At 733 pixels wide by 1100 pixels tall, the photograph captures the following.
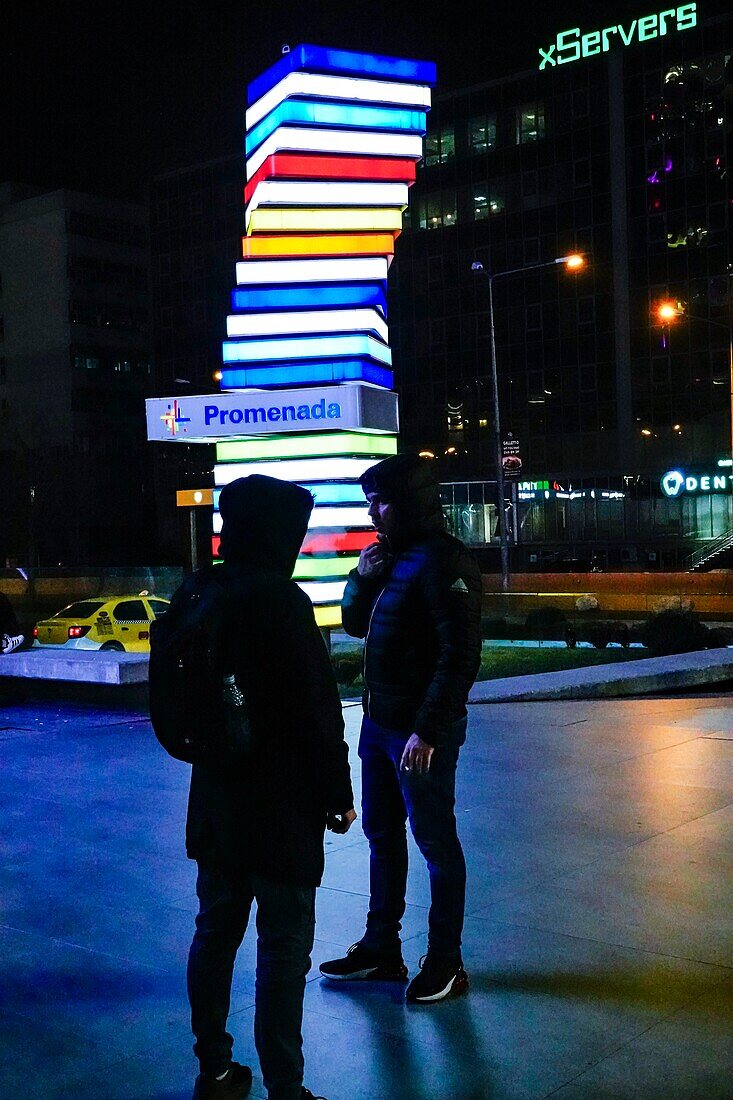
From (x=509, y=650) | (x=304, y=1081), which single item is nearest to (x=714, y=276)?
(x=509, y=650)

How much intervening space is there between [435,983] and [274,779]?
1.48m

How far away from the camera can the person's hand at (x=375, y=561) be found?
460cm

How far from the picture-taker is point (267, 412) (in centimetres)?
1312

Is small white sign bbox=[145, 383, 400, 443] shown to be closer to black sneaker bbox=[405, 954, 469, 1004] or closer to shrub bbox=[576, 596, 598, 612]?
black sneaker bbox=[405, 954, 469, 1004]

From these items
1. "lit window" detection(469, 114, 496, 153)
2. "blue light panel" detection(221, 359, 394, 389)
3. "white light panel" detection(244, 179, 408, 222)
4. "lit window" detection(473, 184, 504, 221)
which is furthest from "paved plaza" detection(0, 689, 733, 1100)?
"lit window" detection(469, 114, 496, 153)

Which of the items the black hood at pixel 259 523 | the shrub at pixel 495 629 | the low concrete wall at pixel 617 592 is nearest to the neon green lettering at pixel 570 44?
the low concrete wall at pixel 617 592

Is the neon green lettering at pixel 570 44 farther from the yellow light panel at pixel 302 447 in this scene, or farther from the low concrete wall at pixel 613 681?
the yellow light panel at pixel 302 447

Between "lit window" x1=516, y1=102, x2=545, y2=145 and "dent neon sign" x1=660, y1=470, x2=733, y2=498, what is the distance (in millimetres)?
18820

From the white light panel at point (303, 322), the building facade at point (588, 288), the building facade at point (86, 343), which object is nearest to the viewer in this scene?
the white light panel at point (303, 322)

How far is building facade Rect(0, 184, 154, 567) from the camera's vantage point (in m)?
87.3

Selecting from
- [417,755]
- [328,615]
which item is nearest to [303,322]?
[328,615]

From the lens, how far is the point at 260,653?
3354 mm

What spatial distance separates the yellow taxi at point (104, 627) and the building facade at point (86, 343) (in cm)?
6323

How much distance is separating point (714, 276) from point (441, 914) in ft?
179
